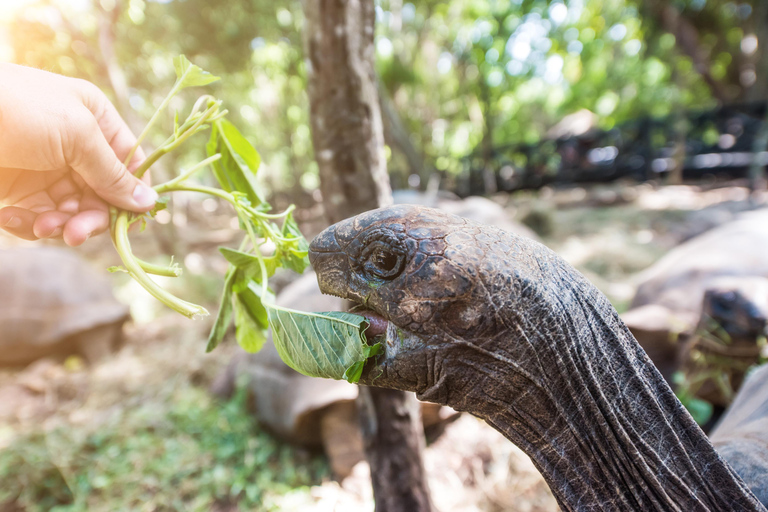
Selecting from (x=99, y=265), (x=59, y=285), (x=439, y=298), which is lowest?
(x=439, y=298)

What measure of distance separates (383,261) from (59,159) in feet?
2.02

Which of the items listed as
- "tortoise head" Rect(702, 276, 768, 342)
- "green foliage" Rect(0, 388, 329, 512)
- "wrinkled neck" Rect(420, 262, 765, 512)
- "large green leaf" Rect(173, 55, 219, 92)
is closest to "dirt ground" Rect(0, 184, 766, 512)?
"green foliage" Rect(0, 388, 329, 512)

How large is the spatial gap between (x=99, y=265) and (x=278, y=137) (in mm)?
9021

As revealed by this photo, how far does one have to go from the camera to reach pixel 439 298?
2.15 feet

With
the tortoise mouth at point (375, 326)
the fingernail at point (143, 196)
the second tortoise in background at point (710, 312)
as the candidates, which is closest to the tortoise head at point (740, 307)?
the second tortoise in background at point (710, 312)

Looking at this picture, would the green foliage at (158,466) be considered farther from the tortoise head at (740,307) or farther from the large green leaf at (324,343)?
the tortoise head at (740,307)

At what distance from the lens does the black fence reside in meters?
8.30

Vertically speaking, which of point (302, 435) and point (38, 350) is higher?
point (38, 350)

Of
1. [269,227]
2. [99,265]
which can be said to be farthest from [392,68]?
[269,227]

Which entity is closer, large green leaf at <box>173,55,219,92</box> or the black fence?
large green leaf at <box>173,55,219,92</box>

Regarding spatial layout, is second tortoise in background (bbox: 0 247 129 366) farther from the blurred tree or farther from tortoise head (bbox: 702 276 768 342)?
tortoise head (bbox: 702 276 768 342)

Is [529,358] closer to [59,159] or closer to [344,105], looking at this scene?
[59,159]

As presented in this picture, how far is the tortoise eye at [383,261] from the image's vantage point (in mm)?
686

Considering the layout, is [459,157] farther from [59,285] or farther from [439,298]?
[439,298]
